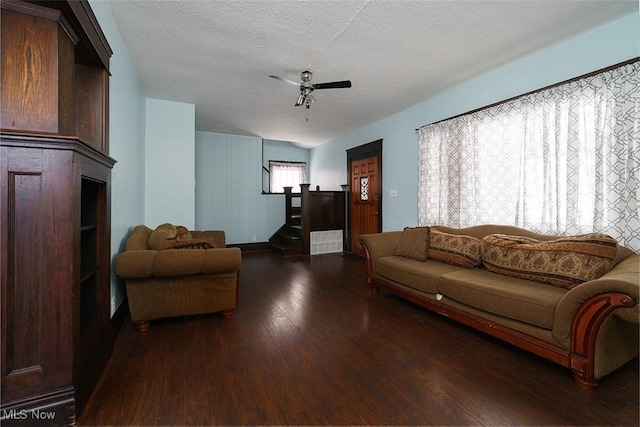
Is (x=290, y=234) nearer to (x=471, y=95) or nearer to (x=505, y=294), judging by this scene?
(x=471, y=95)

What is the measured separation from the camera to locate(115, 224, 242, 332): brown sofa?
226cm

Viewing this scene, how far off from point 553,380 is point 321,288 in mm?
2403

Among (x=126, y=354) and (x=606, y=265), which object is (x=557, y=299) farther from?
(x=126, y=354)

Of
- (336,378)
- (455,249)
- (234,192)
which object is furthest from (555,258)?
(234,192)

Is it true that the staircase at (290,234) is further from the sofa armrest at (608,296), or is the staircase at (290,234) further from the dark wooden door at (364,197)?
the sofa armrest at (608,296)

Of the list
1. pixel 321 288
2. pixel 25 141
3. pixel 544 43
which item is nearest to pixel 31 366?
pixel 25 141

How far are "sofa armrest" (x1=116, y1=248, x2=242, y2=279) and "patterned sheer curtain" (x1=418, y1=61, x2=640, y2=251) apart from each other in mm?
2924

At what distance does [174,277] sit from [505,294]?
2703 mm

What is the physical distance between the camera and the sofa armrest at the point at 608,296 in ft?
4.77

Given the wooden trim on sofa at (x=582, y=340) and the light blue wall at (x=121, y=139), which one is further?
the light blue wall at (x=121, y=139)

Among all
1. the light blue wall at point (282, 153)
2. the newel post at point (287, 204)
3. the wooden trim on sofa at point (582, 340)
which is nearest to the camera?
the wooden trim on sofa at point (582, 340)

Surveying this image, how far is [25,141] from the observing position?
1235 mm

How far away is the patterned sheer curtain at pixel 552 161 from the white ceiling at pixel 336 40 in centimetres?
56

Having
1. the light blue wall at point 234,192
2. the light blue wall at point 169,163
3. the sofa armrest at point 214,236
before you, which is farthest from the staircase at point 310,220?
the light blue wall at point 169,163
